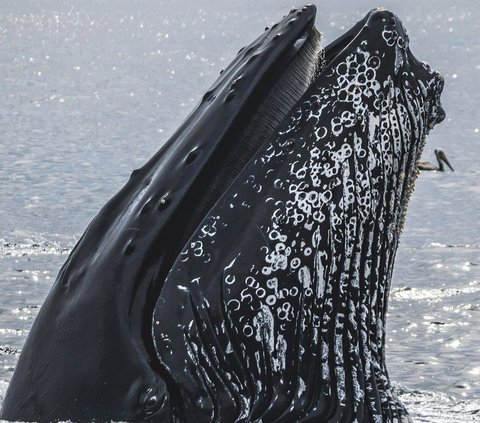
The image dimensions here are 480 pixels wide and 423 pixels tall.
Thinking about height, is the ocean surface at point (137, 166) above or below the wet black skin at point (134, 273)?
above

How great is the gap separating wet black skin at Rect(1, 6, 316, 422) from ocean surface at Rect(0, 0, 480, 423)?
1559 mm

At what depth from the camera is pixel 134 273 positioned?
3.77 m

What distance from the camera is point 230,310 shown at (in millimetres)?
3699

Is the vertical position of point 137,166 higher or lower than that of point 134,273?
higher

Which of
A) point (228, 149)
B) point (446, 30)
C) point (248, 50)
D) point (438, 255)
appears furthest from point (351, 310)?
point (446, 30)

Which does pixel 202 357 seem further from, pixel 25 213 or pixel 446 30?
pixel 446 30

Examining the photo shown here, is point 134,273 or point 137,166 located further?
point 137,166

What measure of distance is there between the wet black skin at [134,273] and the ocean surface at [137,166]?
1559 millimetres

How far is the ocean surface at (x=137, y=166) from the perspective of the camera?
7.18 meters

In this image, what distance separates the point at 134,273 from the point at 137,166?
1087cm

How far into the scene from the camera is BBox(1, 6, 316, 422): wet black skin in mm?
3633

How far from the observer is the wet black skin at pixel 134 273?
3.63 m

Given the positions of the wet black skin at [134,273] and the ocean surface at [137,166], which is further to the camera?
the ocean surface at [137,166]

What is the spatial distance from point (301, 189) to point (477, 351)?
142 inches
